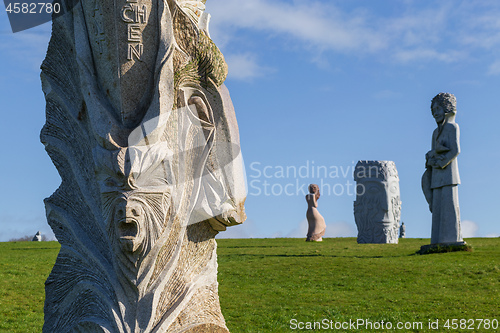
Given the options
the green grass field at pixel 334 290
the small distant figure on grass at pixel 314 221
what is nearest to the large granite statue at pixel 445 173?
the green grass field at pixel 334 290

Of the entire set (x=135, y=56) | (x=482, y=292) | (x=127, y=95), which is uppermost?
(x=135, y=56)

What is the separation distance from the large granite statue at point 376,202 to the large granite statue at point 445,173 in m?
4.69

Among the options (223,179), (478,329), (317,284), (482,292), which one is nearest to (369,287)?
(317,284)

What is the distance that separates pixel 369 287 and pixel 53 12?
6.63 meters

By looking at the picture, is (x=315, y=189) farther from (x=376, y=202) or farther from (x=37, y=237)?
(x=37, y=237)

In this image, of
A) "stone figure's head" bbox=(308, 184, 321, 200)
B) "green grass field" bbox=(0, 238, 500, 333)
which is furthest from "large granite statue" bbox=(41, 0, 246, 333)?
"stone figure's head" bbox=(308, 184, 321, 200)

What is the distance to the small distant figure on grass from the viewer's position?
18250 mm

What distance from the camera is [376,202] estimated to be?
57.8 ft

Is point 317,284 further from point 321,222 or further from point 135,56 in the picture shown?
point 321,222

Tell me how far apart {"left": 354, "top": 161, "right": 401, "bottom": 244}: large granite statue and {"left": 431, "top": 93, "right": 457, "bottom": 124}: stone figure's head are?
499 centimetres

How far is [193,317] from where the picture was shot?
11.8ft

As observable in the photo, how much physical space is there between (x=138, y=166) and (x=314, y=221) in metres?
15.4

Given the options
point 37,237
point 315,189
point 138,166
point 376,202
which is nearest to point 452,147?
point 376,202

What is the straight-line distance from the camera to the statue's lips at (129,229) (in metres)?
3.37
